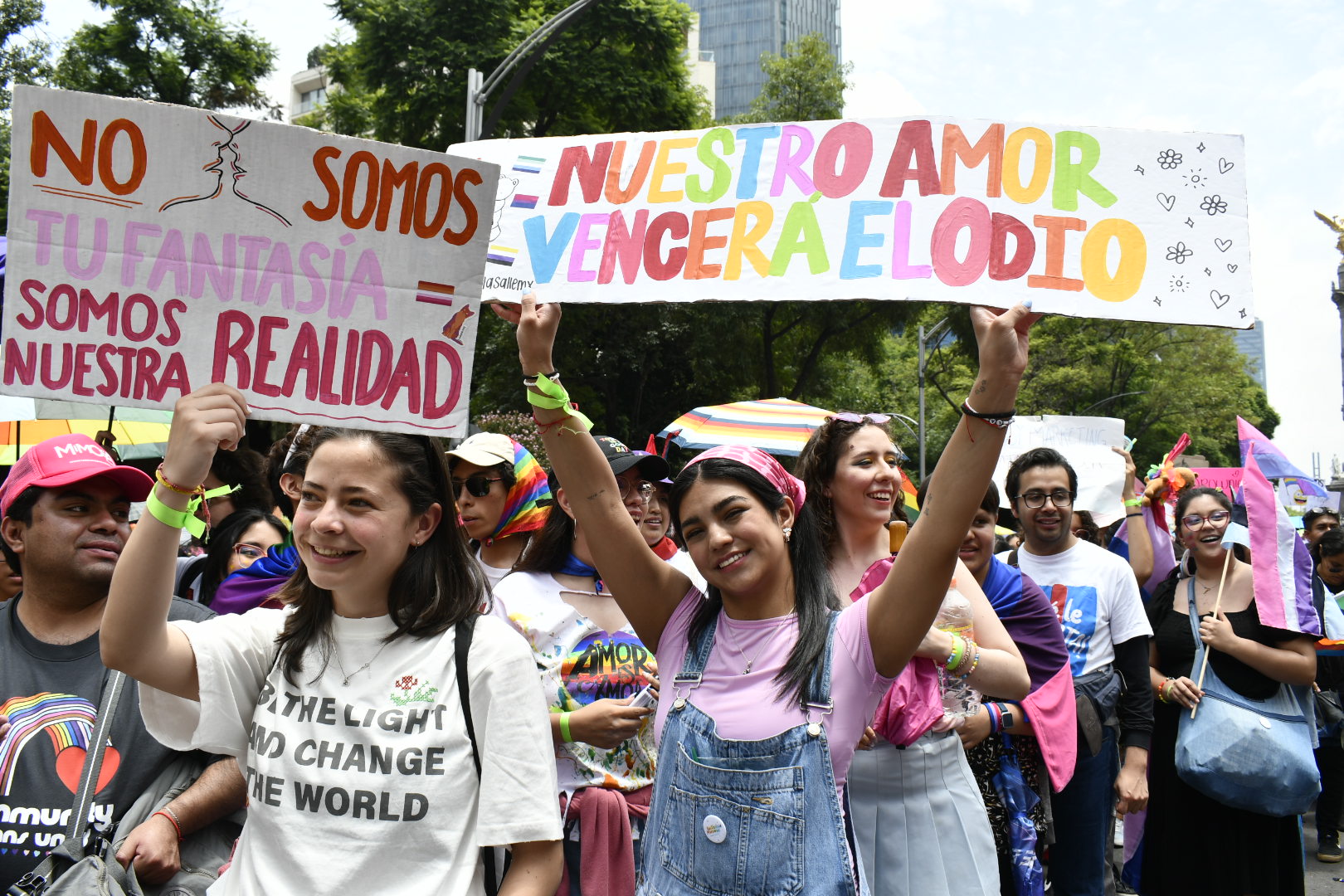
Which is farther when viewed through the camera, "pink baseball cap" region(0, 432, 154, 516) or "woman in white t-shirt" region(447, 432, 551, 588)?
"woman in white t-shirt" region(447, 432, 551, 588)

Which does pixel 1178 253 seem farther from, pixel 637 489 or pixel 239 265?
pixel 239 265

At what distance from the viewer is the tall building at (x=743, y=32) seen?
139m

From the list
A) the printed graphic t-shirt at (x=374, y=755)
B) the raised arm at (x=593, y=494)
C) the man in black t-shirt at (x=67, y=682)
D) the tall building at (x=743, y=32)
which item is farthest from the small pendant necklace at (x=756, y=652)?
the tall building at (x=743, y=32)

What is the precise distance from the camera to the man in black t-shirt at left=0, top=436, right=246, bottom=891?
2.47 m

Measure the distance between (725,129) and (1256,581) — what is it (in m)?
3.12

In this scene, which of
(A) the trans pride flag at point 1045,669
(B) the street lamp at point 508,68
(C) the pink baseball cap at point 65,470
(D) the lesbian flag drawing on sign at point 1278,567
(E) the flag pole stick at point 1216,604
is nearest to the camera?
(C) the pink baseball cap at point 65,470

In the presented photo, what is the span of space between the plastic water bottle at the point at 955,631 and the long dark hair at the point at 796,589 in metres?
0.54

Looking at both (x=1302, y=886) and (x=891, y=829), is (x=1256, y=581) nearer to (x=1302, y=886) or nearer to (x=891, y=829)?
(x=1302, y=886)

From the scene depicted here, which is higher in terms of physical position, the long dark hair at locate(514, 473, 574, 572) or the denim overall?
the long dark hair at locate(514, 473, 574, 572)

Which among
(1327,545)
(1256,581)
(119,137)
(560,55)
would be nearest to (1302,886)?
(1256,581)

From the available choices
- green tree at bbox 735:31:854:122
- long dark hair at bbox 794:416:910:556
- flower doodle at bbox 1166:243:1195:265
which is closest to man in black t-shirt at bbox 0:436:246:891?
long dark hair at bbox 794:416:910:556

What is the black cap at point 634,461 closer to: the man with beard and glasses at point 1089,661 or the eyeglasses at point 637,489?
the eyeglasses at point 637,489

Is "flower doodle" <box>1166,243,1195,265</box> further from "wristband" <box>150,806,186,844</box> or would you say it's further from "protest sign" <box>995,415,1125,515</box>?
"protest sign" <box>995,415,1125,515</box>

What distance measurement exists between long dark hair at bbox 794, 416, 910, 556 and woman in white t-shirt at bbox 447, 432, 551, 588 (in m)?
1.24
